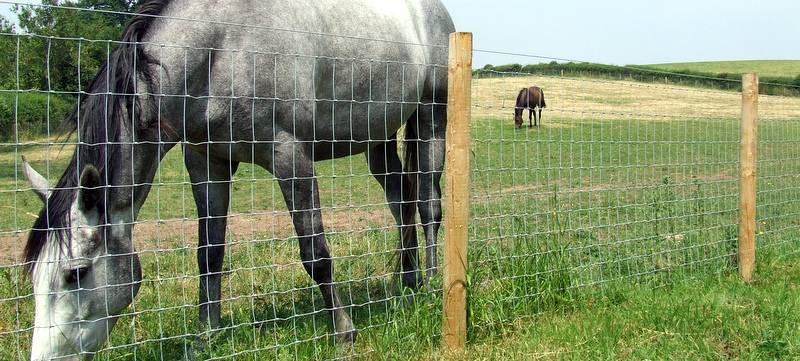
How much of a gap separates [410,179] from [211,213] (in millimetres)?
1765

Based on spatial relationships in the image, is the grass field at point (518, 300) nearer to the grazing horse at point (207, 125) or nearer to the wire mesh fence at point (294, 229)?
the wire mesh fence at point (294, 229)

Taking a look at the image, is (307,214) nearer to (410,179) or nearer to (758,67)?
(410,179)

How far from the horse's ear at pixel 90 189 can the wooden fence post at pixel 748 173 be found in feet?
16.5

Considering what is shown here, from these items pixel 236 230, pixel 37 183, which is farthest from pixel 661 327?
pixel 236 230

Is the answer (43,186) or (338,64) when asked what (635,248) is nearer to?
(338,64)

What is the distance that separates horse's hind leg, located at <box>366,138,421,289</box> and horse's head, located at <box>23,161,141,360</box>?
2445 millimetres

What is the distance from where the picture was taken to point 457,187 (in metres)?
4.29

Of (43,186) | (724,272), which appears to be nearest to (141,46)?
(43,186)

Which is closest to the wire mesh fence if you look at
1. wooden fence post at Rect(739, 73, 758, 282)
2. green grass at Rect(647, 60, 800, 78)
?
wooden fence post at Rect(739, 73, 758, 282)

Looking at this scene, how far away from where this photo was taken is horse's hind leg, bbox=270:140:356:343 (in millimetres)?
4273

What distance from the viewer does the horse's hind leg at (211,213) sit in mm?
4734

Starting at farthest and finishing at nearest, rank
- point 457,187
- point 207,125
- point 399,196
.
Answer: point 399,196, point 457,187, point 207,125

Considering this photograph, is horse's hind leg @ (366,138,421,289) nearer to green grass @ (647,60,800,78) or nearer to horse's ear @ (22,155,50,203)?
horse's ear @ (22,155,50,203)

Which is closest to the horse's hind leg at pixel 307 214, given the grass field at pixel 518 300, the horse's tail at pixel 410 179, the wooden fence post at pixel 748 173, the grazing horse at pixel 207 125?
the grazing horse at pixel 207 125
